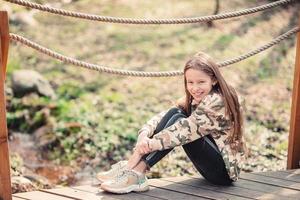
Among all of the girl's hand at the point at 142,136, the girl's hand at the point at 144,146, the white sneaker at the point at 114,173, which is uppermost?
the girl's hand at the point at 142,136

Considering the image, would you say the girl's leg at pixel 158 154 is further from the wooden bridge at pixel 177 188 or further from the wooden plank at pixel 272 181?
the wooden plank at pixel 272 181

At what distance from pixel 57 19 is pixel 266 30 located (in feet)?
9.77

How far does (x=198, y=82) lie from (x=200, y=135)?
0.91ft

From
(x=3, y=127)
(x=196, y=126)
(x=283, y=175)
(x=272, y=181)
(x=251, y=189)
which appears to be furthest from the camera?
(x=283, y=175)

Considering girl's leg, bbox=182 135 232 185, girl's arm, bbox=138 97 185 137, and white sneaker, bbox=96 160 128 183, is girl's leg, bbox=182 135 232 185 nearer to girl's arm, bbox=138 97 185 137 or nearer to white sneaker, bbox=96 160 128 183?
girl's arm, bbox=138 97 185 137

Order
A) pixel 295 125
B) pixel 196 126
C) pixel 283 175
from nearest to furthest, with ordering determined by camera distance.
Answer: pixel 196 126 < pixel 283 175 < pixel 295 125

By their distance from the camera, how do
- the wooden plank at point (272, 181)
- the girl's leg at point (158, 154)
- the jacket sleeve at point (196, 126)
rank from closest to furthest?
the jacket sleeve at point (196, 126) < the girl's leg at point (158, 154) < the wooden plank at point (272, 181)

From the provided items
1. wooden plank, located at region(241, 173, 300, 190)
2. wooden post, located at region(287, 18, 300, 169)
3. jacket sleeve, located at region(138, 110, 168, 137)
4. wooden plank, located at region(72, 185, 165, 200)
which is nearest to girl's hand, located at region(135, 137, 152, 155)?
jacket sleeve, located at region(138, 110, 168, 137)

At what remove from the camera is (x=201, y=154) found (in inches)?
117

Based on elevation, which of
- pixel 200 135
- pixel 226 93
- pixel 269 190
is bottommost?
pixel 269 190

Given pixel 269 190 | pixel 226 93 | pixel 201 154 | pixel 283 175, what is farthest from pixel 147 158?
pixel 283 175

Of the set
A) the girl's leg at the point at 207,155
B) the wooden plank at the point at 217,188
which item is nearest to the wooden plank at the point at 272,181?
the wooden plank at the point at 217,188

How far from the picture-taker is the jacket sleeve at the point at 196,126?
2.89m

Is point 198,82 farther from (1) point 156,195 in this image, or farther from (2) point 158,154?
(1) point 156,195
